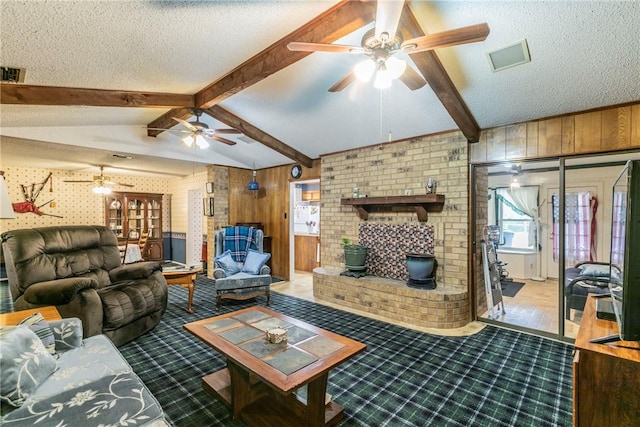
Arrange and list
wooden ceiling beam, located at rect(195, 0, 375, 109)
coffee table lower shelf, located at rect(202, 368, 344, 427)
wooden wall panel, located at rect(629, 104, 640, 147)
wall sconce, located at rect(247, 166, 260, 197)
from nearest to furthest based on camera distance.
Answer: coffee table lower shelf, located at rect(202, 368, 344, 427)
wooden ceiling beam, located at rect(195, 0, 375, 109)
wooden wall panel, located at rect(629, 104, 640, 147)
wall sconce, located at rect(247, 166, 260, 197)

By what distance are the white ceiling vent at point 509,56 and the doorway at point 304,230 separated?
3960 millimetres

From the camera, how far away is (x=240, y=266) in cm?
460

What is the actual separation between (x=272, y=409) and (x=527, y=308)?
3.77 metres

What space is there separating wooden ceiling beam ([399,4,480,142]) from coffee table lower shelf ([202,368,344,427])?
261cm

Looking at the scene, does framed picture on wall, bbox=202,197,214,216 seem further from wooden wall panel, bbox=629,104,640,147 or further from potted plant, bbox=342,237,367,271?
wooden wall panel, bbox=629,104,640,147

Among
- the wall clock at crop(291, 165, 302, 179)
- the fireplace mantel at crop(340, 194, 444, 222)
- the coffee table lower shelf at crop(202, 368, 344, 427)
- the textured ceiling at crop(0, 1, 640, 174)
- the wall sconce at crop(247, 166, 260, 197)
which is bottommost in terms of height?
the coffee table lower shelf at crop(202, 368, 344, 427)

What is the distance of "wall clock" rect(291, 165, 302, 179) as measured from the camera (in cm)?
568

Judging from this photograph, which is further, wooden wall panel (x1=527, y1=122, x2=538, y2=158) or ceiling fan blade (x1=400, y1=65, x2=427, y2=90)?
wooden wall panel (x1=527, y1=122, x2=538, y2=158)

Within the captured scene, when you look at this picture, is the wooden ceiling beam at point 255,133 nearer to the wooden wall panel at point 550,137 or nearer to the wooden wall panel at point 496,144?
the wooden wall panel at point 496,144

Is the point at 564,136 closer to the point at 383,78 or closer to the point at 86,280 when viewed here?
the point at 383,78

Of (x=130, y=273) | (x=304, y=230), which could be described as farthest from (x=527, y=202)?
(x=130, y=273)

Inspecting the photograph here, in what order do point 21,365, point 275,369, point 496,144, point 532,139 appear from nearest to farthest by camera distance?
1. point 21,365
2. point 275,369
3. point 532,139
4. point 496,144

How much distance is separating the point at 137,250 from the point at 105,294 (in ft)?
12.6

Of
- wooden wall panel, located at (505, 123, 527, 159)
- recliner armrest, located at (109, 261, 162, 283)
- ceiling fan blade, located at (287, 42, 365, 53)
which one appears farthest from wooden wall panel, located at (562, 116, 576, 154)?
recliner armrest, located at (109, 261, 162, 283)
